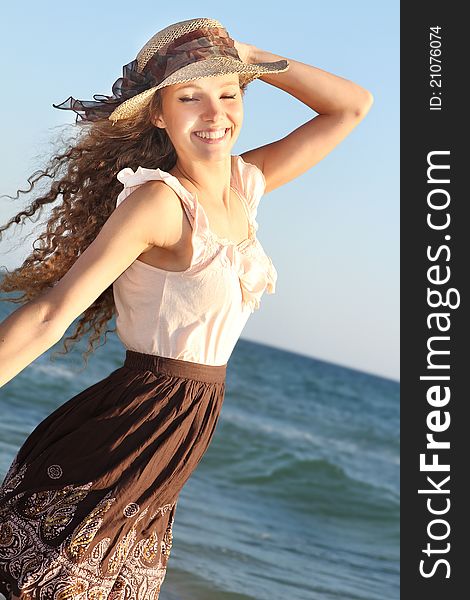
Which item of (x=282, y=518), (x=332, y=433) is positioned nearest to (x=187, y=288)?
(x=282, y=518)

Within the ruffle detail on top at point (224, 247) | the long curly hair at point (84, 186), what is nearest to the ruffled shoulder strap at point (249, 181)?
the ruffle detail on top at point (224, 247)

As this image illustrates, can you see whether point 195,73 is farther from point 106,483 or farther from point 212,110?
point 106,483

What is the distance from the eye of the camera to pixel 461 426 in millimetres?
5652

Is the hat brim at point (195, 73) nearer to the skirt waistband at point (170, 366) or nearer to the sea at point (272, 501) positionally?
the skirt waistband at point (170, 366)

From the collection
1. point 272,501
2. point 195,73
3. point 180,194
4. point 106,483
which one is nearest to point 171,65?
point 195,73

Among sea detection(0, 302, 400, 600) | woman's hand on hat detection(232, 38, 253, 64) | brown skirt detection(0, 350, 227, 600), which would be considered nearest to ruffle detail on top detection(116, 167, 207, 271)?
brown skirt detection(0, 350, 227, 600)

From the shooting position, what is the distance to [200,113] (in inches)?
105

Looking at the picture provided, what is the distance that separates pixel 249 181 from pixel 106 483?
0.93 meters

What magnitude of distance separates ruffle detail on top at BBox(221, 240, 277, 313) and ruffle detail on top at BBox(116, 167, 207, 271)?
0.07 m

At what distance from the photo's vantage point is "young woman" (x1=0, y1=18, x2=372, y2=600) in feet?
8.12

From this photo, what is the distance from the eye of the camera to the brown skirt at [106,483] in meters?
2.49

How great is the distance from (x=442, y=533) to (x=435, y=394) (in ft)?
2.56

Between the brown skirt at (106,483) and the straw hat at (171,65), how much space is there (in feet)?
2.08

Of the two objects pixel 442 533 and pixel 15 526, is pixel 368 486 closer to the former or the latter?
pixel 442 533
